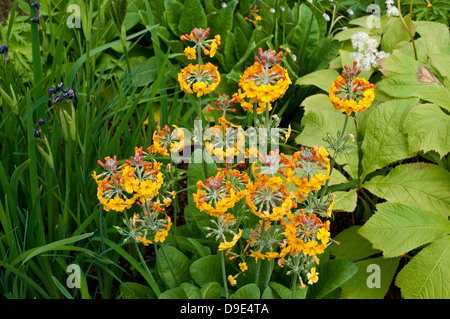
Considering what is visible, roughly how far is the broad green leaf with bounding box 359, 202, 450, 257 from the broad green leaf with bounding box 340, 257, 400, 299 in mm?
178

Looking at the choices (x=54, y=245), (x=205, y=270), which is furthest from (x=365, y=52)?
(x=54, y=245)

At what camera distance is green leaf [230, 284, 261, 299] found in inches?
62.1

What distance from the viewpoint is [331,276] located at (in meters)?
1.72

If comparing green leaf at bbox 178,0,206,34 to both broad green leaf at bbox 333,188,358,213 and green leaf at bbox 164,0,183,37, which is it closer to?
green leaf at bbox 164,0,183,37

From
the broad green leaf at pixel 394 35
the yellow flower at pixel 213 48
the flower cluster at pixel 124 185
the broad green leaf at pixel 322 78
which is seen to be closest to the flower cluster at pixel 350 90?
the yellow flower at pixel 213 48

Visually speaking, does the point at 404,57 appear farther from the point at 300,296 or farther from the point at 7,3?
the point at 7,3

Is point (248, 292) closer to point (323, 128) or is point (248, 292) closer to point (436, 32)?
A: point (323, 128)

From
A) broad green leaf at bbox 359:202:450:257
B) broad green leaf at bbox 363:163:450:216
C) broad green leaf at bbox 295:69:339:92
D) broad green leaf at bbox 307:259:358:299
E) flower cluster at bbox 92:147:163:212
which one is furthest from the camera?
broad green leaf at bbox 295:69:339:92

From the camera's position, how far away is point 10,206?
1667 millimetres

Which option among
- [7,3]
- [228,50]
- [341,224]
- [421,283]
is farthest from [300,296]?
[7,3]

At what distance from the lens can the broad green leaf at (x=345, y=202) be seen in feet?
6.01

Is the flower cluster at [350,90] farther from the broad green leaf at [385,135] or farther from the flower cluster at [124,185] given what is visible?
the broad green leaf at [385,135]

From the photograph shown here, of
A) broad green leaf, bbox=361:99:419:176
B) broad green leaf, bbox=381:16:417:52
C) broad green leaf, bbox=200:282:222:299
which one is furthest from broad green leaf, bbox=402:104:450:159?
broad green leaf, bbox=200:282:222:299

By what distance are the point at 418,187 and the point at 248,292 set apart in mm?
829
